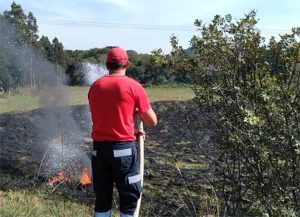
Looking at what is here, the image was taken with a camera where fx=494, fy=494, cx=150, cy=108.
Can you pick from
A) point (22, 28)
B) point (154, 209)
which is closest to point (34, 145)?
point (22, 28)

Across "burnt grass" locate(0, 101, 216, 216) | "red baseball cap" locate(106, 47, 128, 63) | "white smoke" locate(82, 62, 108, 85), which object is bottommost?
"burnt grass" locate(0, 101, 216, 216)

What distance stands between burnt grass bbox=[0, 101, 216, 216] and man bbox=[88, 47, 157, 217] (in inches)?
59.5

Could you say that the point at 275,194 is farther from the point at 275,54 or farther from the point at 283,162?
the point at 275,54

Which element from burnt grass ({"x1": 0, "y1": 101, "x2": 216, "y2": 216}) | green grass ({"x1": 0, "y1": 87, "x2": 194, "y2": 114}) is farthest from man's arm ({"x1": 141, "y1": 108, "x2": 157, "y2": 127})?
green grass ({"x1": 0, "y1": 87, "x2": 194, "y2": 114})

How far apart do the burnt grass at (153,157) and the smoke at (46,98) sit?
82 millimetres

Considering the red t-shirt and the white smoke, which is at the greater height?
the red t-shirt

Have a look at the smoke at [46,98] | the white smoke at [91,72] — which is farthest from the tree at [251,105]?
the white smoke at [91,72]

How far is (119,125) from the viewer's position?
4.18 metres

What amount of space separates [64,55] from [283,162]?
99.3 ft

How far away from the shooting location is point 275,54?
476 centimetres

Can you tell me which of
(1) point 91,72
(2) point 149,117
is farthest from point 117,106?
(1) point 91,72

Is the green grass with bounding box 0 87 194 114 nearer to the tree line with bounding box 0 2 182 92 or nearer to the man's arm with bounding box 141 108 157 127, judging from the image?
the tree line with bounding box 0 2 182 92

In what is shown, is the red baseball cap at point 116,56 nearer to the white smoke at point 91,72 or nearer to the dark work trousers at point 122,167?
the dark work trousers at point 122,167

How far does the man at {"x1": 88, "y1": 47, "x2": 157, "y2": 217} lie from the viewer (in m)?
4.18
